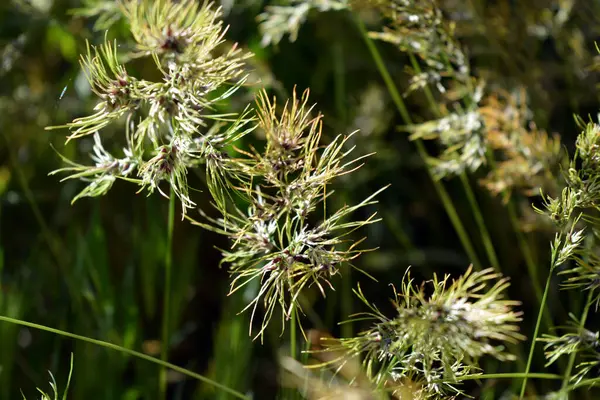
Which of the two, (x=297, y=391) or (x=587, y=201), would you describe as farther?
(x=297, y=391)

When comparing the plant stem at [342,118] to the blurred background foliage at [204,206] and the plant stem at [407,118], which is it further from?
the plant stem at [407,118]

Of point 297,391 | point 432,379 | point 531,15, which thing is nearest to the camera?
point 432,379

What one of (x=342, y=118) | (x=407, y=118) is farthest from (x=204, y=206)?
(x=407, y=118)

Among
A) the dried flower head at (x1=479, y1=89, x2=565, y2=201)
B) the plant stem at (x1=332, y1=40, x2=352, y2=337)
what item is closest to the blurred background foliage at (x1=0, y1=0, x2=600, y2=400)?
the plant stem at (x1=332, y1=40, x2=352, y2=337)

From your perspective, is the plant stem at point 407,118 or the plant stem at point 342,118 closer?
the plant stem at point 407,118

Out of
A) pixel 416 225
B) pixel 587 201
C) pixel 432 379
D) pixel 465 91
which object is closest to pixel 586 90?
pixel 465 91

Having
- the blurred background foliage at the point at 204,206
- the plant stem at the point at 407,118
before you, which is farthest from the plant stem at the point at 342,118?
the plant stem at the point at 407,118

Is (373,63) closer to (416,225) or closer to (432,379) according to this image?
(416,225)

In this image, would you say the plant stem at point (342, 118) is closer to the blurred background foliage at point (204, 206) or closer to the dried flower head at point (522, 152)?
the blurred background foliage at point (204, 206)
